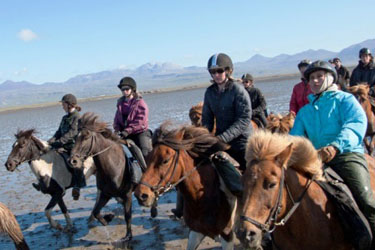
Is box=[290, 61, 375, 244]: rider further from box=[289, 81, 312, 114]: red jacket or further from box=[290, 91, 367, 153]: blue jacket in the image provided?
box=[289, 81, 312, 114]: red jacket

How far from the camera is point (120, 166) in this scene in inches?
268

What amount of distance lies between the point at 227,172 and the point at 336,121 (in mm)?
1548

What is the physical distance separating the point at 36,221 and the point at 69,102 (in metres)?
2.96

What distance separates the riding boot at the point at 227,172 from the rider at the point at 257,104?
450cm

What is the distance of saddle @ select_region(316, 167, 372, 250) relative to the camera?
10.7 ft

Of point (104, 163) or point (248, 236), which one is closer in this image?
point (248, 236)

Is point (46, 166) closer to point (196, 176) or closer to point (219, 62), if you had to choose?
point (196, 176)

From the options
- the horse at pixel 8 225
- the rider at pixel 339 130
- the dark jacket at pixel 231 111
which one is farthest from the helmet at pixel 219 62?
the horse at pixel 8 225

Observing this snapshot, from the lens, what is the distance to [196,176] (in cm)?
459

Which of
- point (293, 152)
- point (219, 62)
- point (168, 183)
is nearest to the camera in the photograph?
point (293, 152)

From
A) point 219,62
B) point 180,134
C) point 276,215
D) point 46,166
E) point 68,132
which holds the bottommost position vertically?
point 46,166

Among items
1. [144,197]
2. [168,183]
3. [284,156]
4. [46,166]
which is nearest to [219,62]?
[168,183]

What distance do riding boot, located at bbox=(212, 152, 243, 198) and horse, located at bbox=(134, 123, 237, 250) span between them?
98 millimetres

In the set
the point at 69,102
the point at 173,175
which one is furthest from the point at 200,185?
the point at 69,102
